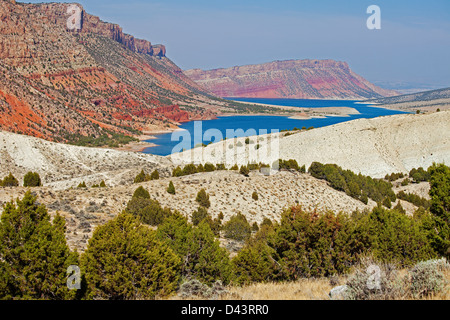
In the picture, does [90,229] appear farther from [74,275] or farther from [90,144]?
[90,144]

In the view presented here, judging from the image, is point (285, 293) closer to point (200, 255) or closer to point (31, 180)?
point (200, 255)

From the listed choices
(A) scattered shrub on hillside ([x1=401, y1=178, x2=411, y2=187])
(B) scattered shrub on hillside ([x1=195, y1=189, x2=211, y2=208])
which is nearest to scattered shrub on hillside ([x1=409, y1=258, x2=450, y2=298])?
(B) scattered shrub on hillside ([x1=195, y1=189, x2=211, y2=208])

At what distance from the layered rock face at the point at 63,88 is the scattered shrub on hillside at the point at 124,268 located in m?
69.8

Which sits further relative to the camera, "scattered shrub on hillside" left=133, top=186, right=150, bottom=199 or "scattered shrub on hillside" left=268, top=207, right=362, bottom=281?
"scattered shrub on hillside" left=133, top=186, right=150, bottom=199

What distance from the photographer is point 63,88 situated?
372 ft

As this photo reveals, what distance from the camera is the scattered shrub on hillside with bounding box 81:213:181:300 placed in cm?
952

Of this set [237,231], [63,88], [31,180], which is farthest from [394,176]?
[63,88]

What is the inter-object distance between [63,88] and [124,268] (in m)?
115

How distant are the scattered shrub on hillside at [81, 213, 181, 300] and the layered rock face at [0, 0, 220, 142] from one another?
69760mm

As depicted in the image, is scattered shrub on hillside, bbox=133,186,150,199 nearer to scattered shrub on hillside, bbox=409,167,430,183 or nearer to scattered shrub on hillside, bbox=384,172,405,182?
scattered shrub on hillside, bbox=384,172,405,182

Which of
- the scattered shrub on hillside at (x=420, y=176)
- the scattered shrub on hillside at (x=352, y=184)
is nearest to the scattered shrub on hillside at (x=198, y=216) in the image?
the scattered shrub on hillside at (x=352, y=184)

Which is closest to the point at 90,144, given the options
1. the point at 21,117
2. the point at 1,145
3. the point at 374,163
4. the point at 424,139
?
the point at 21,117

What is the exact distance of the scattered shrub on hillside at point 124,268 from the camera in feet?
31.2

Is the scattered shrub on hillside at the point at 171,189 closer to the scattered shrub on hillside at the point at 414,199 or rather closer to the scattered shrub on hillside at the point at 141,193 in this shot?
the scattered shrub on hillside at the point at 141,193
